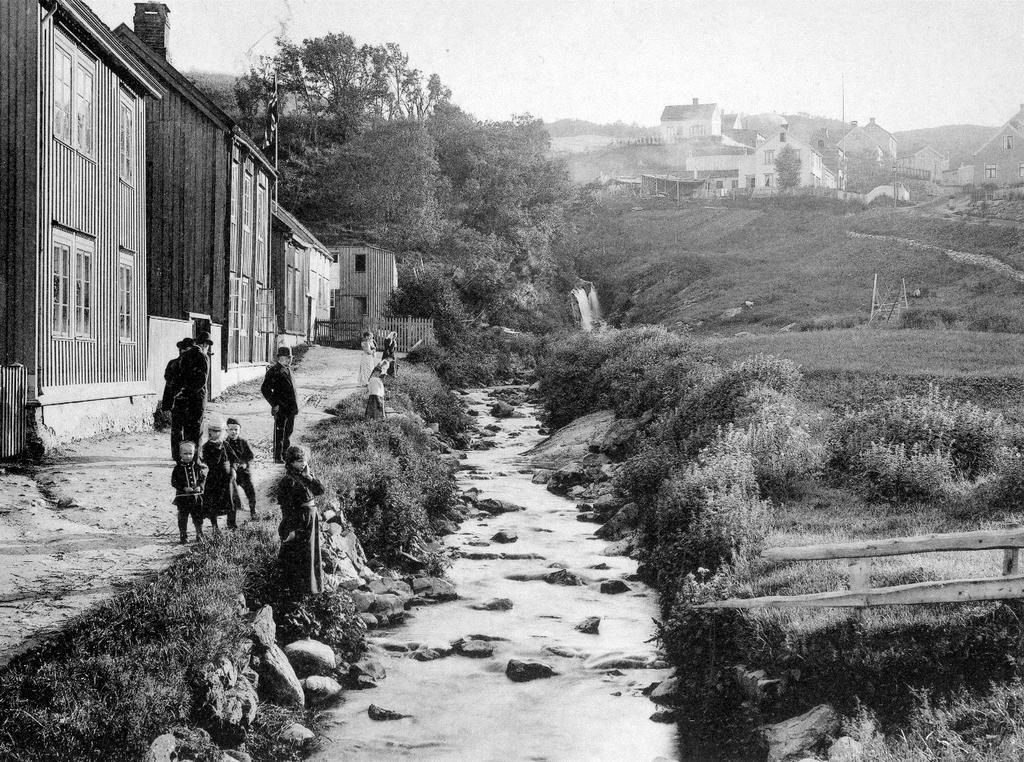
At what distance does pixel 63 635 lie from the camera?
7074mm

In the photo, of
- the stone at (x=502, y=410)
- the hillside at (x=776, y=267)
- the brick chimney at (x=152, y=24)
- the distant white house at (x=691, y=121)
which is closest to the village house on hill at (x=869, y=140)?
the distant white house at (x=691, y=121)

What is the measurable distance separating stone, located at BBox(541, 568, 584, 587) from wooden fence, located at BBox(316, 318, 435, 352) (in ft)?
87.1

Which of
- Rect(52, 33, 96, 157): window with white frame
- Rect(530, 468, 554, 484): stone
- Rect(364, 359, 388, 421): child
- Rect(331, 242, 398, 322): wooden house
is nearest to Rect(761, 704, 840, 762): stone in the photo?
Rect(530, 468, 554, 484): stone

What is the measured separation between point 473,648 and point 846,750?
4846mm

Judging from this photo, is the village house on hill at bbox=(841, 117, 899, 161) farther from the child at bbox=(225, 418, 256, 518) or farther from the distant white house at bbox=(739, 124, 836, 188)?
the child at bbox=(225, 418, 256, 518)

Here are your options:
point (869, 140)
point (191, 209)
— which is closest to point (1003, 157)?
point (869, 140)

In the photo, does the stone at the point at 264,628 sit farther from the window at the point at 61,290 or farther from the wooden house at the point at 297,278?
the wooden house at the point at 297,278

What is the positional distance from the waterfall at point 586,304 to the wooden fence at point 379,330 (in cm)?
1669

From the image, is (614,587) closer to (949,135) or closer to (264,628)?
(264,628)

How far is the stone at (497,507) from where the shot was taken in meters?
18.1

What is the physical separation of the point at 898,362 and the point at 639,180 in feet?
254

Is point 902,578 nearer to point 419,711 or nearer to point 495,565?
point 419,711

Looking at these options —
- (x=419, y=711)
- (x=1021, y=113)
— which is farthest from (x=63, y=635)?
(x=1021, y=113)

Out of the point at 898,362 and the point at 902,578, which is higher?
the point at 898,362
